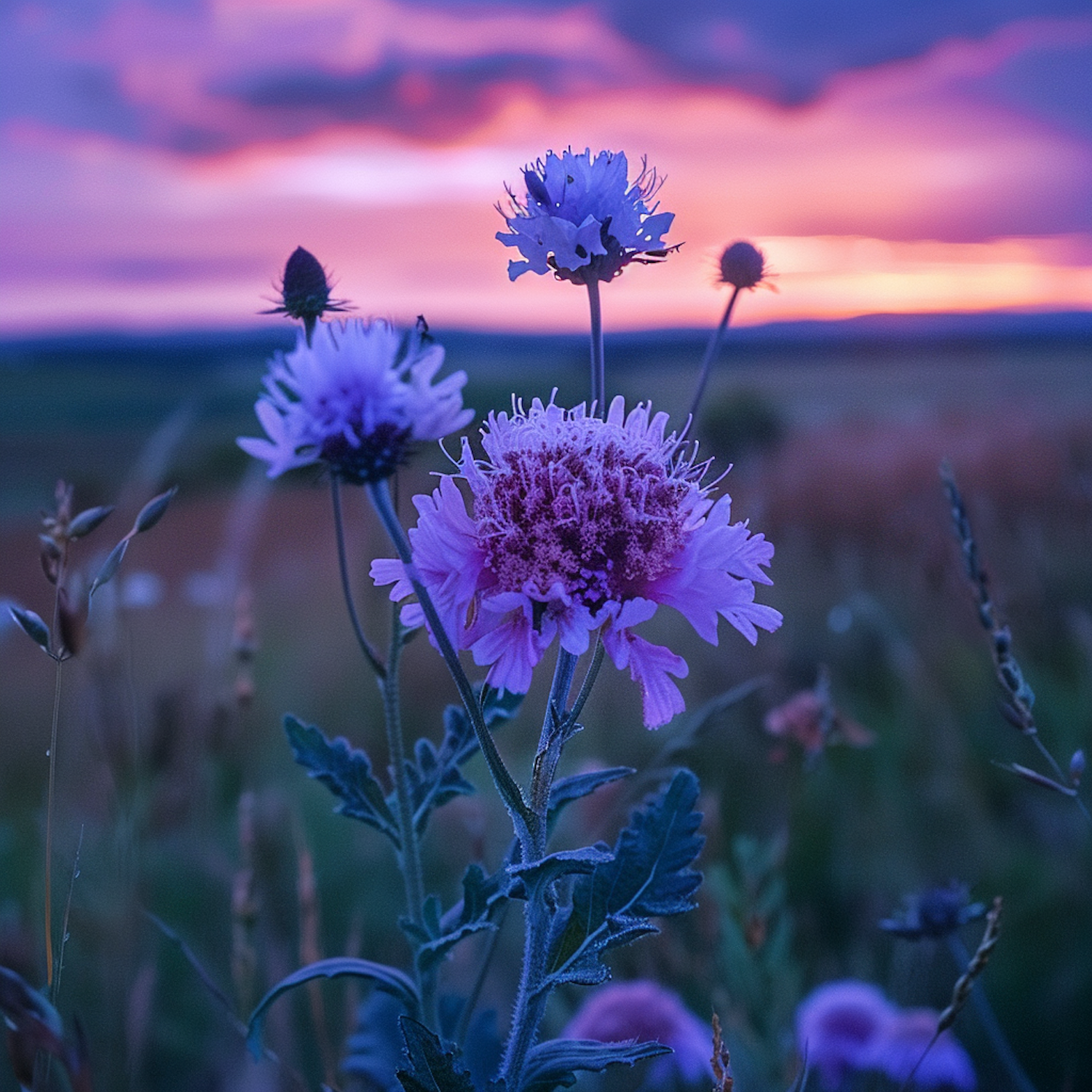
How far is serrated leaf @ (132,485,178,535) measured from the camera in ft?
4.47

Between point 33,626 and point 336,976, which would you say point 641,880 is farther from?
point 33,626

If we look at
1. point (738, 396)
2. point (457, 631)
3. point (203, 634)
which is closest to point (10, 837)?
point (203, 634)

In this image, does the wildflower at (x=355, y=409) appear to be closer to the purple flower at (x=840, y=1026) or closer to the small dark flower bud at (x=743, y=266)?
the small dark flower bud at (x=743, y=266)

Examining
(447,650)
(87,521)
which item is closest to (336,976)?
(447,650)

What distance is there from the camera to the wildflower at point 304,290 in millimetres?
1396

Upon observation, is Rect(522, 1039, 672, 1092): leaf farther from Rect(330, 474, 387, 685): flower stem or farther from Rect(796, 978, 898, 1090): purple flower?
Rect(796, 978, 898, 1090): purple flower

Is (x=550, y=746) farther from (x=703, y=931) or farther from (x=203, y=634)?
(x=203, y=634)

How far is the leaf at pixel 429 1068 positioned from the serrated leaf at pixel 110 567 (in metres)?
0.61

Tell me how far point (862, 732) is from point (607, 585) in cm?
166

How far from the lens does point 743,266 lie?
1.79 m

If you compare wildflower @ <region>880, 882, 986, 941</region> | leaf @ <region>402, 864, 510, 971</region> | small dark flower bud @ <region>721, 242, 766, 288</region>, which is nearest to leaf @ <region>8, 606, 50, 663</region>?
leaf @ <region>402, 864, 510, 971</region>

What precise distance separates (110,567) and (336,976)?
0.59 meters

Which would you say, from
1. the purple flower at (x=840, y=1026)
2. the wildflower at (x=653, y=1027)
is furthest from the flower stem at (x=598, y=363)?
the purple flower at (x=840, y=1026)

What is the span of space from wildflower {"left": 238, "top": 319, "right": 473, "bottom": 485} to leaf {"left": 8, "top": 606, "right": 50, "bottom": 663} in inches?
17.8
